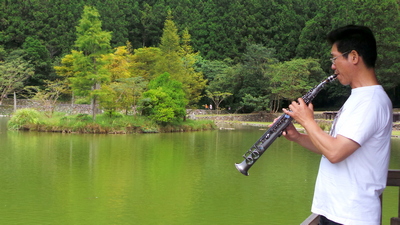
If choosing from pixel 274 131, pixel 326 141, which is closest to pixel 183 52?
pixel 274 131

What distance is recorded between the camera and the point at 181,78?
81.4 ft

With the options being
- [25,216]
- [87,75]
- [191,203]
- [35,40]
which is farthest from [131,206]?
[35,40]

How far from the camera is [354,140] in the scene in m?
1.63

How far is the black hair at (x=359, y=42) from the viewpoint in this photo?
1.75 metres

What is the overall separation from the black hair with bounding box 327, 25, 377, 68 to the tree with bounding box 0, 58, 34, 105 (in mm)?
33366

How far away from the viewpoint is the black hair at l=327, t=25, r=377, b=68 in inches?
68.9

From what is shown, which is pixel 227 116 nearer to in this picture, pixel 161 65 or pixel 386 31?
pixel 161 65

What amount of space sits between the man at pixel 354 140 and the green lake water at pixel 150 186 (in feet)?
12.6

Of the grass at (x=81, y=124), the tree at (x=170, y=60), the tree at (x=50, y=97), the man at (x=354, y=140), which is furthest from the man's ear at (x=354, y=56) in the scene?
the tree at (x=170, y=60)

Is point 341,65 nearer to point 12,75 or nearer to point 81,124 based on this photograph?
point 81,124

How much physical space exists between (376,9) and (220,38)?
16175 mm

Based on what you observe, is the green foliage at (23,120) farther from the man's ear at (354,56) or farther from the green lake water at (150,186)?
the man's ear at (354,56)

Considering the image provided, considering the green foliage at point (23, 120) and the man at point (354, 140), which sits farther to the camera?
the green foliage at point (23, 120)

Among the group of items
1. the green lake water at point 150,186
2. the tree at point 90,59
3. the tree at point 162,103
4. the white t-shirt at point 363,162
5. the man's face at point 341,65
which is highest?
the tree at point 90,59
